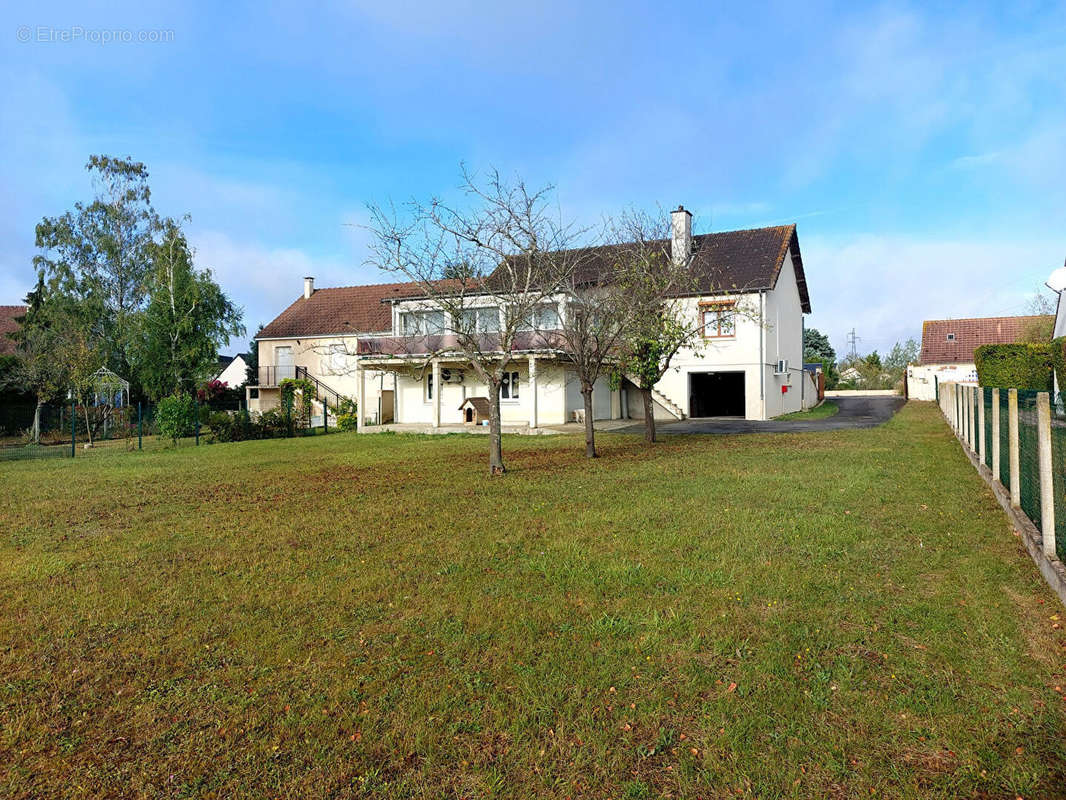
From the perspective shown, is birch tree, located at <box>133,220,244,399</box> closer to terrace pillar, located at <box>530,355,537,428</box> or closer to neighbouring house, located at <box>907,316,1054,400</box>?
terrace pillar, located at <box>530,355,537,428</box>

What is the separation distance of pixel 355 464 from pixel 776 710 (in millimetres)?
12932

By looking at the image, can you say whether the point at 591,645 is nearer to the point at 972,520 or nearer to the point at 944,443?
the point at 972,520

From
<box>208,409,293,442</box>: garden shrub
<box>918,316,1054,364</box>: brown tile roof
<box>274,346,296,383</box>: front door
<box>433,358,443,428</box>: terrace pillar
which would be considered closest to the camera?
<box>208,409,293,442</box>: garden shrub

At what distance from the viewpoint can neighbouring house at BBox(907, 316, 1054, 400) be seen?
4247 cm

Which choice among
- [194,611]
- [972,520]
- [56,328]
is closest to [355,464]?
[194,611]

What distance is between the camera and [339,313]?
1446 inches

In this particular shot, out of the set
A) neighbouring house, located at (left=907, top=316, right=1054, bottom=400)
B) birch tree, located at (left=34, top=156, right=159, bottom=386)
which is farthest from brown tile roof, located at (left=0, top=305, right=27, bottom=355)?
neighbouring house, located at (left=907, top=316, right=1054, bottom=400)

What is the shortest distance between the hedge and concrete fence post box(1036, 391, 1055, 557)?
914 inches

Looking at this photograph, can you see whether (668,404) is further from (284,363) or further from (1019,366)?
(284,363)

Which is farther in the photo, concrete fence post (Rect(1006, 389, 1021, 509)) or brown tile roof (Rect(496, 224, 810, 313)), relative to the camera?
brown tile roof (Rect(496, 224, 810, 313))

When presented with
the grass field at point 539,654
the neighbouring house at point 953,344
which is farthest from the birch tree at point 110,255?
the neighbouring house at point 953,344

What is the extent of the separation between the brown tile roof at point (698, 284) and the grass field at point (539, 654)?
13601 mm

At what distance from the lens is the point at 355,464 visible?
15.3 m

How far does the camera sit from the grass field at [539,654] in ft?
9.95
